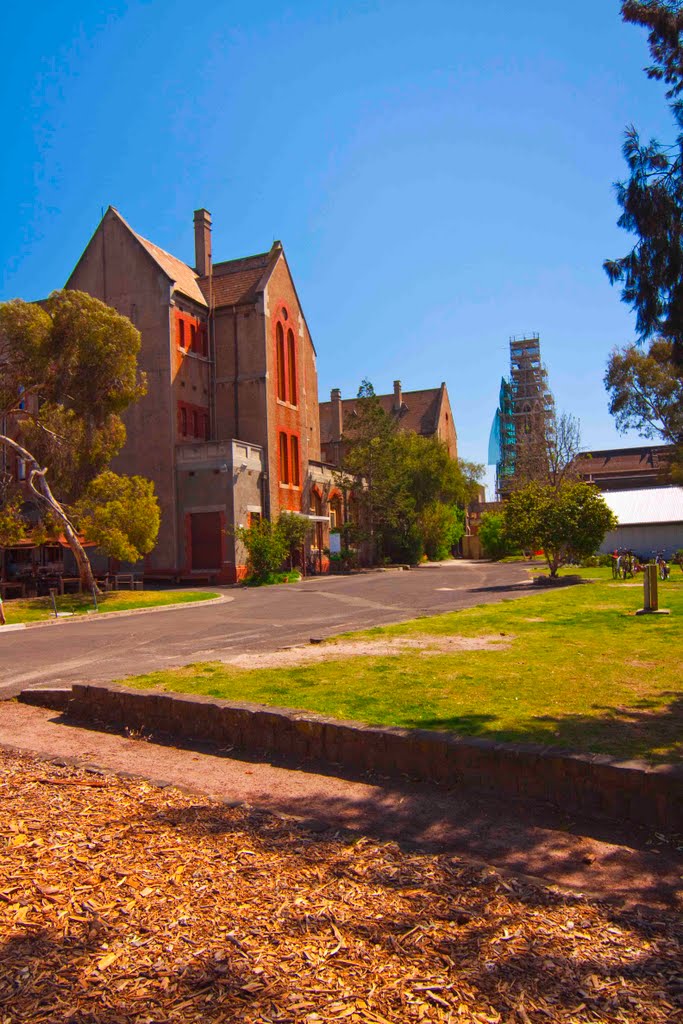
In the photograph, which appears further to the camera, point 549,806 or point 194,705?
point 194,705

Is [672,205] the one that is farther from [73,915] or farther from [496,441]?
[496,441]

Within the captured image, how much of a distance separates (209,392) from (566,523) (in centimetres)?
2045

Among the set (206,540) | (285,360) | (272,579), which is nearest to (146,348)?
(285,360)

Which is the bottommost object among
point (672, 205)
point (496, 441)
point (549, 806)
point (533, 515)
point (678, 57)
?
point (549, 806)

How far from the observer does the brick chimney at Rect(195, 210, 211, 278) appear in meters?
42.3

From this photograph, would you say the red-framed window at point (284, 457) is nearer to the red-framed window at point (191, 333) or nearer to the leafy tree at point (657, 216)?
the red-framed window at point (191, 333)

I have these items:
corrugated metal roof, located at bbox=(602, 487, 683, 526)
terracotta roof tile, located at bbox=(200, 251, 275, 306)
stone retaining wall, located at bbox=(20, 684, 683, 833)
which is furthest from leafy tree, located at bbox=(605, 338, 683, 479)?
stone retaining wall, located at bbox=(20, 684, 683, 833)

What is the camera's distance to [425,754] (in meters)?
5.43

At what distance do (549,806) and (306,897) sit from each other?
76.2 inches

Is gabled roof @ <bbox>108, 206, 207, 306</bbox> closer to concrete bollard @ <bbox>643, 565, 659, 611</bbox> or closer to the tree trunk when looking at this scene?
the tree trunk

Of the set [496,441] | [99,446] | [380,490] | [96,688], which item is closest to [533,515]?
[99,446]

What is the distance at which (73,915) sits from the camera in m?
3.50

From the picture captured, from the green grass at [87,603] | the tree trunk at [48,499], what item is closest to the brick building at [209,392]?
the green grass at [87,603]

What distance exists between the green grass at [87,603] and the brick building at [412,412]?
1560 inches
